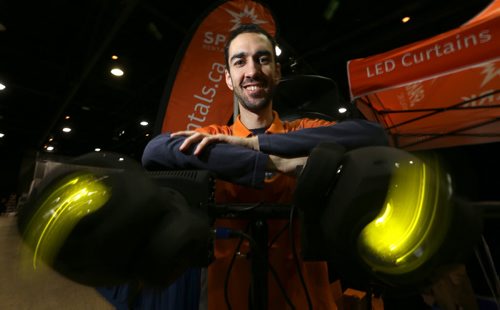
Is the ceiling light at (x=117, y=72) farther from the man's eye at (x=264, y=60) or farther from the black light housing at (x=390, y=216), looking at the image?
the black light housing at (x=390, y=216)

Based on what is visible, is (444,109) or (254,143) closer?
(254,143)

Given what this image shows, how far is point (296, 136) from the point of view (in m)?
0.68

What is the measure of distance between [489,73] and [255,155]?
7.92ft

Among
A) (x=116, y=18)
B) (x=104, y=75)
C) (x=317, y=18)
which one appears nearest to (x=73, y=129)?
(x=104, y=75)

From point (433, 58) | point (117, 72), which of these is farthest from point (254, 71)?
point (117, 72)

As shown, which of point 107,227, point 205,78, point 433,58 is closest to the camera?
point 107,227

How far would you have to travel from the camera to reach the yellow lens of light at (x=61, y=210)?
274 millimetres

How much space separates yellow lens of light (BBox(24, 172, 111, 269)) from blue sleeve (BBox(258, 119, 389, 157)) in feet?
1.49

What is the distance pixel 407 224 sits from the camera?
30 cm

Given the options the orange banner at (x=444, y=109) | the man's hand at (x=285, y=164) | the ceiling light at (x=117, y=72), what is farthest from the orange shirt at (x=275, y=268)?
the ceiling light at (x=117, y=72)

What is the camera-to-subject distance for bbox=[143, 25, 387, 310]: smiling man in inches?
24.8

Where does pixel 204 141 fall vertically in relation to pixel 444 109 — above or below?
below

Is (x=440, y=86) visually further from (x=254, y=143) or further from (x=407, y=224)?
(x=407, y=224)

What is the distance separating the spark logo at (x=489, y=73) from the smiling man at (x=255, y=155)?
1866 mm
